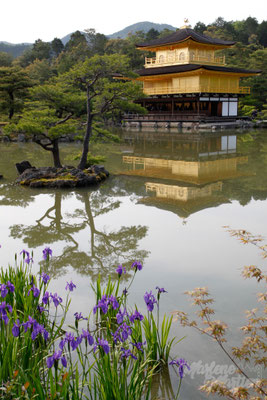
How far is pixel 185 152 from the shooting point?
58.5 ft

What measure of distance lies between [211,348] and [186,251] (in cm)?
252

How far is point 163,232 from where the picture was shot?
281 inches

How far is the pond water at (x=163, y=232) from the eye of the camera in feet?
14.8

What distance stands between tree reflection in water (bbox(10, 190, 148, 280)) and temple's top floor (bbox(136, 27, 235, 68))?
87.0 feet

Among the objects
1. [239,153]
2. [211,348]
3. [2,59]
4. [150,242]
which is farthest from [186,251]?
[2,59]

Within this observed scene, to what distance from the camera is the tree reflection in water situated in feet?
18.7

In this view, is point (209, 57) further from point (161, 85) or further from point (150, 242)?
point (150, 242)

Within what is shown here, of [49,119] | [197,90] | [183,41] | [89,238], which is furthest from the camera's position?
[183,41]

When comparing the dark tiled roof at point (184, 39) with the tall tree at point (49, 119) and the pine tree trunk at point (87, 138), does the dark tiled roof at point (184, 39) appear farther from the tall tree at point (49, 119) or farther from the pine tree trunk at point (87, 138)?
the pine tree trunk at point (87, 138)

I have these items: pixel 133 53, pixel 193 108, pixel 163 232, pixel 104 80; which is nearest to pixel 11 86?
pixel 193 108

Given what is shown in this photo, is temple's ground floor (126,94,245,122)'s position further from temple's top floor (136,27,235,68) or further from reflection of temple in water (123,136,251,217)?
reflection of temple in water (123,136,251,217)

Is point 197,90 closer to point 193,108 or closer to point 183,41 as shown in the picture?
point 193,108

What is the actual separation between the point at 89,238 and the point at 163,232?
1.30 metres

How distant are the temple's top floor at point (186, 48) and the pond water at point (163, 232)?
69.8 feet
